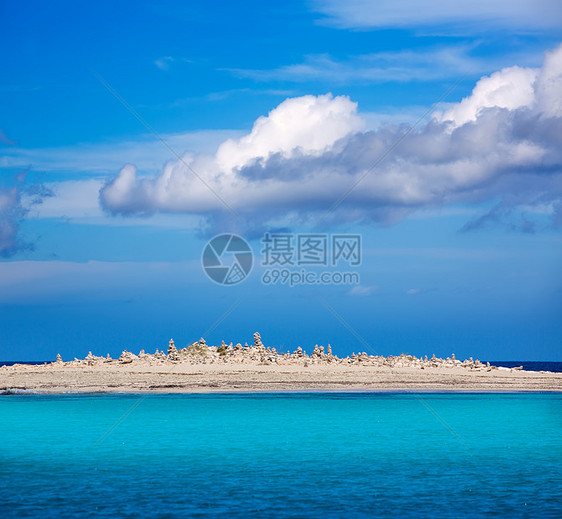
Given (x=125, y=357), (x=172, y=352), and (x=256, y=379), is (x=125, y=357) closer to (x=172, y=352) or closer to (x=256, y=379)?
(x=172, y=352)

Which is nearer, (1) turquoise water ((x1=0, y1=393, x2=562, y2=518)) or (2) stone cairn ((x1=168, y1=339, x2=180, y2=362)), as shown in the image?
(1) turquoise water ((x1=0, y1=393, x2=562, y2=518))

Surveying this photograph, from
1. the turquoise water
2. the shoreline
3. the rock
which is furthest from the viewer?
the rock

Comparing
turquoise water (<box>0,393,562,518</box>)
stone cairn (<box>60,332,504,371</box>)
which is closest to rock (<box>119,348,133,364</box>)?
stone cairn (<box>60,332,504,371</box>)

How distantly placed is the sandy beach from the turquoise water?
10494 mm

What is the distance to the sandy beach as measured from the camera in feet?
204

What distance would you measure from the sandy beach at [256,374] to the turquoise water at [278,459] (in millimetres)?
10494

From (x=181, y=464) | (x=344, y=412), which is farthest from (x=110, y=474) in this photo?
(x=344, y=412)

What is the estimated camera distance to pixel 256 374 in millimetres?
66438

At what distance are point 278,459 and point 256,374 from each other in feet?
120

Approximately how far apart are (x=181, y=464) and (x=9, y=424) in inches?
631

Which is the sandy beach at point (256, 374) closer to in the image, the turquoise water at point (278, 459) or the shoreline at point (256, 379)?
the shoreline at point (256, 379)

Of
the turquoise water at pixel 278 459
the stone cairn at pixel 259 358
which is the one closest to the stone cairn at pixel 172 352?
the stone cairn at pixel 259 358

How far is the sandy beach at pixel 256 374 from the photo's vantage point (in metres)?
62.2

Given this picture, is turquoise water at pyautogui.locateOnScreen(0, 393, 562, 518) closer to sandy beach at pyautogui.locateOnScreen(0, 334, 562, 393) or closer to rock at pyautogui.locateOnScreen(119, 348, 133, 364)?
sandy beach at pyautogui.locateOnScreen(0, 334, 562, 393)
